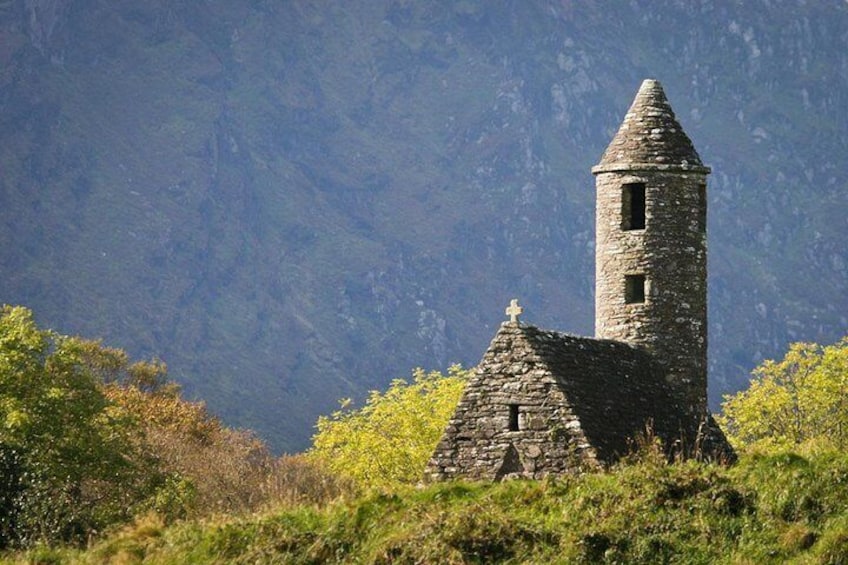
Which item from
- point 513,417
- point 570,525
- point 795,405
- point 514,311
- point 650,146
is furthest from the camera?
point 795,405

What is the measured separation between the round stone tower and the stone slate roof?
4.30 meters

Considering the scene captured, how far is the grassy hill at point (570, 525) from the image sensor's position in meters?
26.2

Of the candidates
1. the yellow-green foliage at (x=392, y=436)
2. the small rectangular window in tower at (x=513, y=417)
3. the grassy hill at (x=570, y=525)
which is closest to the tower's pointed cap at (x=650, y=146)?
the small rectangular window in tower at (x=513, y=417)

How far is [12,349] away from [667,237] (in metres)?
15.8

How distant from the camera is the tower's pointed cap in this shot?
4106 centimetres

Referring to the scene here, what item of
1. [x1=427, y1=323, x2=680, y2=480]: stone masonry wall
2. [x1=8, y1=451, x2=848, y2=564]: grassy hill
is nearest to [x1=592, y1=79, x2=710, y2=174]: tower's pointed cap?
[x1=427, y1=323, x2=680, y2=480]: stone masonry wall

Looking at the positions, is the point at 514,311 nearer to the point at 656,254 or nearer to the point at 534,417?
the point at 534,417

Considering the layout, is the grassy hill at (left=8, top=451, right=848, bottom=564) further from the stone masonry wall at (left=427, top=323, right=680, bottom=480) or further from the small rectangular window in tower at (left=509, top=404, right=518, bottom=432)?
the small rectangular window in tower at (left=509, top=404, right=518, bottom=432)

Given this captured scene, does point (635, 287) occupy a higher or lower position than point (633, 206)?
lower

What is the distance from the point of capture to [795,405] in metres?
72.9

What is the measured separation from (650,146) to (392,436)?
32350 millimetres

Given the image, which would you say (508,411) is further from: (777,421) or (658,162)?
(777,421)

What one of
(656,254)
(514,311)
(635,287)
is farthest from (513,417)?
(656,254)

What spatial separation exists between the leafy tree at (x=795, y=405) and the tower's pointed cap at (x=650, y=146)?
85.3ft
